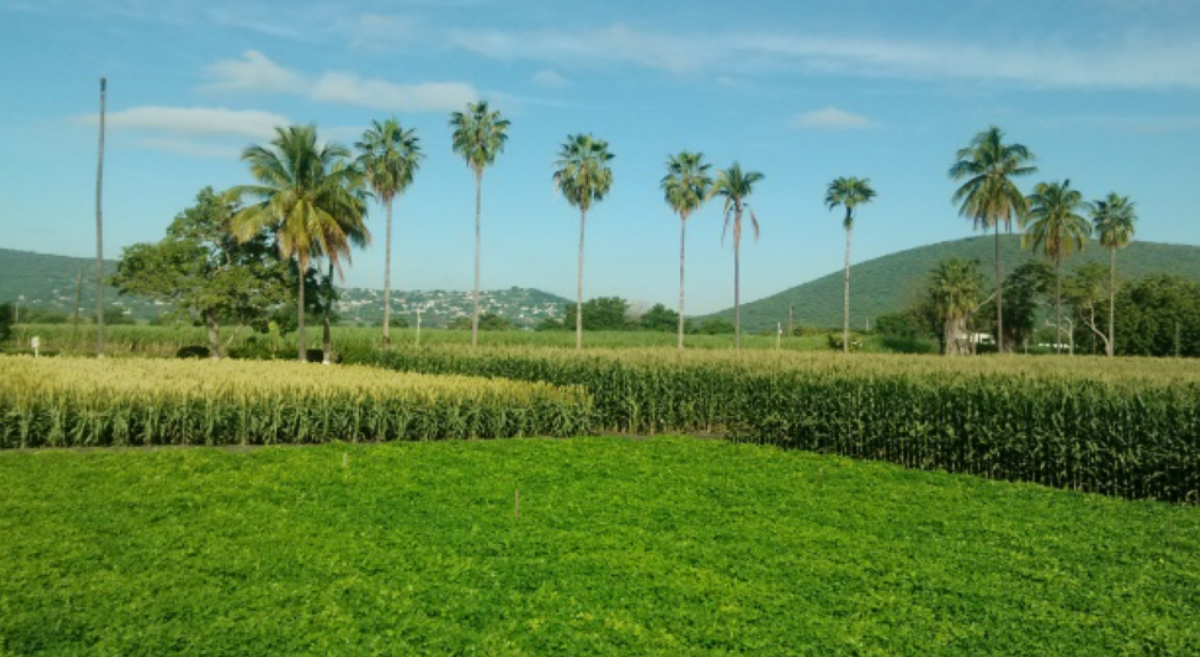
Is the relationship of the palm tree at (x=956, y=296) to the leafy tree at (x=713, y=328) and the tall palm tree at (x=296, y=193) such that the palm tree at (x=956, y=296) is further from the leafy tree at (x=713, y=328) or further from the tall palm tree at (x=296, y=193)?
the tall palm tree at (x=296, y=193)

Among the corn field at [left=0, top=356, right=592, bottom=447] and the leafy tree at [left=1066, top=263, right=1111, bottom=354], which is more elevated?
the leafy tree at [left=1066, top=263, right=1111, bottom=354]

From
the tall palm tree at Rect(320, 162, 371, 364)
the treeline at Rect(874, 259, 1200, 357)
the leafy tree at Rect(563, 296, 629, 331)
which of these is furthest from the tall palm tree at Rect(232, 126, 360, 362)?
the leafy tree at Rect(563, 296, 629, 331)

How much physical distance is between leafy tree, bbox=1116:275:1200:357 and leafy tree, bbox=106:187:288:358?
69854 millimetres

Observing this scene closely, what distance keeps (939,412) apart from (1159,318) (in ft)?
234

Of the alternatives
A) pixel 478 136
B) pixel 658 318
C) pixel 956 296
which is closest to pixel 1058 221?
pixel 956 296

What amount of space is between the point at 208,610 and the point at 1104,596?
909 cm

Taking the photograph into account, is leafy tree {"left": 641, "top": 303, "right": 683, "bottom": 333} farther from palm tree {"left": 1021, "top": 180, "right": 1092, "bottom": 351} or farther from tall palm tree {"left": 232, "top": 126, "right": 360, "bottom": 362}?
tall palm tree {"left": 232, "top": 126, "right": 360, "bottom": 362}

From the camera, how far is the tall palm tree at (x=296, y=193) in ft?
146

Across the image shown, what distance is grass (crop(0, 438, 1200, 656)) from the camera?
792 centimetres

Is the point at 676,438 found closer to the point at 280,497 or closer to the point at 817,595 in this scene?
the point at 280,497

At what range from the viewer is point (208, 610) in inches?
329

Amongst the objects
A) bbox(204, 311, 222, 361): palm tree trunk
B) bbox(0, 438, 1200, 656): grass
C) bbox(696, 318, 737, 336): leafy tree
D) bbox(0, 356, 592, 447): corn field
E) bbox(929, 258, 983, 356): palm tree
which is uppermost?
bbox(929, 258, 983, 356): palm tree

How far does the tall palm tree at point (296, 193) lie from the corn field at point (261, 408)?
1813 centimetres

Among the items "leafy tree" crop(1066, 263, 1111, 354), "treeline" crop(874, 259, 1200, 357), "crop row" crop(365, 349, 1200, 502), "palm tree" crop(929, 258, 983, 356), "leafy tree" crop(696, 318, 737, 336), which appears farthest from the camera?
"leafy tree" crop(696, 318, 737, 336)
